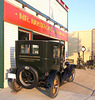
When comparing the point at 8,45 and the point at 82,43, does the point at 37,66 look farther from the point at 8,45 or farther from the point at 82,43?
the point at 82,43

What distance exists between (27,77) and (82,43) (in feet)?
75.4

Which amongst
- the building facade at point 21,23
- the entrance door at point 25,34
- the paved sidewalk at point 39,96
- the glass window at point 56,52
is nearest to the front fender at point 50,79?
the paved sidewalk at point 39,96

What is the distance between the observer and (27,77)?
4934 mm

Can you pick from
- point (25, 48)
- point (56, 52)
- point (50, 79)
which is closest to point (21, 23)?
point (25, 48)

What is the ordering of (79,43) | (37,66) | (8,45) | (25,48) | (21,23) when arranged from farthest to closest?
(79,43) → (21,23) → (8,45) → (25,48) → (37,66)

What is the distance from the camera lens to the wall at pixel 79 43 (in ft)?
84.0

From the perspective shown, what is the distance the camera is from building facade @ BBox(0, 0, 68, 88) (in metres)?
6.31

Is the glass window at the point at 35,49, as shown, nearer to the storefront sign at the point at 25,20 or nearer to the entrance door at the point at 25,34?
the storefront sign at the point at 25,20

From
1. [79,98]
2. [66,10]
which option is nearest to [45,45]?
[79,98]

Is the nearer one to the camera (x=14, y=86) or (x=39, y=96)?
(x=39, y=96)

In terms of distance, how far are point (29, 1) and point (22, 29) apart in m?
2.18

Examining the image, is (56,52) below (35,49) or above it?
below

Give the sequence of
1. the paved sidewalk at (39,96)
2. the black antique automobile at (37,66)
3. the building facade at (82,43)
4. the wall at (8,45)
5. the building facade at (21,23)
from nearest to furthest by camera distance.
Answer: the black antique automobile at (37,66), the paved sidewalk at (39,96), the building facade at (21,23), the wall at (8,45), the building facade at (82,43)

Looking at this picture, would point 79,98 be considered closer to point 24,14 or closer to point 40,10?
point 24,14
